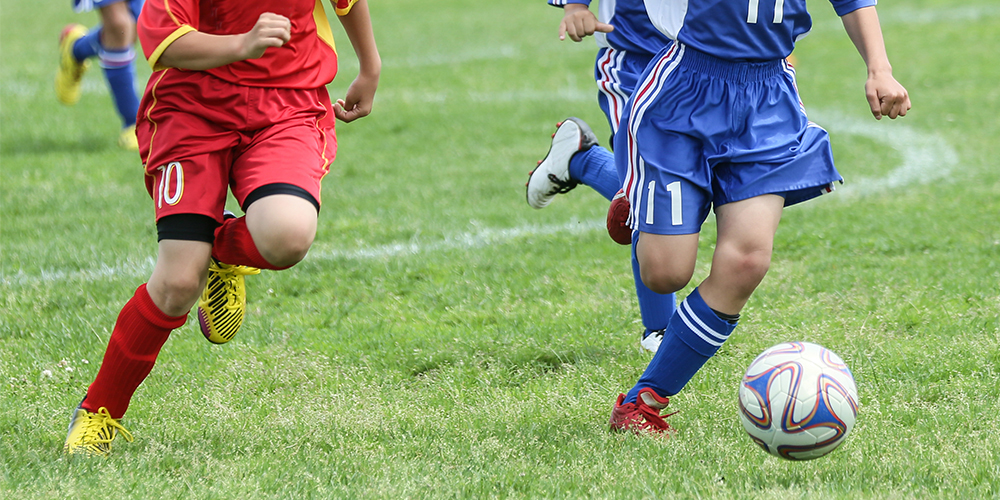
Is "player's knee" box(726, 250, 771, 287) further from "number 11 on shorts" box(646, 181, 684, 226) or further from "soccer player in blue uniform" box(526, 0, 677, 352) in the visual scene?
"soccer player in blue uniform" box(526, 0, 677, 352)

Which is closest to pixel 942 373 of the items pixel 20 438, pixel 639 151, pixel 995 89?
pixel 639 151

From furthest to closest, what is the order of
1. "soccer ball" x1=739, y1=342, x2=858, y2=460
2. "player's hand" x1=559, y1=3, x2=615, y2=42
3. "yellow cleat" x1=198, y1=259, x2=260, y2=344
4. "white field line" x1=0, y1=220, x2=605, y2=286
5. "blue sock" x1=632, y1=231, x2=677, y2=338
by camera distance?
"white field line" x1=0, y1=220, x2=605, y2=286
"blue sock" x1=632, y1=231, x2=677, y2=338
"yellow cleat" x1=198, y1=259, x2=260, y2=344
"player's hand" x1=559, y1=3, x2=615, y2=42
"soccer ball" x1=739, y1=342, x2=858, y2=460

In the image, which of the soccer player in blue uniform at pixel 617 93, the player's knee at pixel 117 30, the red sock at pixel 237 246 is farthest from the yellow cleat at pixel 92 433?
the player's knee at pixel 117 30

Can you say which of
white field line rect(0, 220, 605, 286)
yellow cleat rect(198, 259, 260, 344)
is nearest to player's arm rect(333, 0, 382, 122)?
yellow cleat rect(198, 259, 260, 344)

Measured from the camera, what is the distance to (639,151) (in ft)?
9.78

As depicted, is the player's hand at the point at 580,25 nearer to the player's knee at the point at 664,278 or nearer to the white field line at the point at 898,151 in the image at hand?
the player's knee at the point at 664,278

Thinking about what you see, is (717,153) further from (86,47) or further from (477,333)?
(86,47)

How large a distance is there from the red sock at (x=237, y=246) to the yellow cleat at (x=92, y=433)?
0.51 meters

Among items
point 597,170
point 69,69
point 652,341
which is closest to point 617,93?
point 597,170

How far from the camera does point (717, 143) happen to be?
290 centimetres

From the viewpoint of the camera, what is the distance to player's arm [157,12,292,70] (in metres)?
2.67

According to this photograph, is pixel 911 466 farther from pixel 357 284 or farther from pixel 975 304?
pixel 357 284

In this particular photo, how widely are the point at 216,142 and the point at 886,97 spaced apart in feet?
5.61

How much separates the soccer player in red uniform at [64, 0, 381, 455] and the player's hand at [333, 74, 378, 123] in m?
0.29
